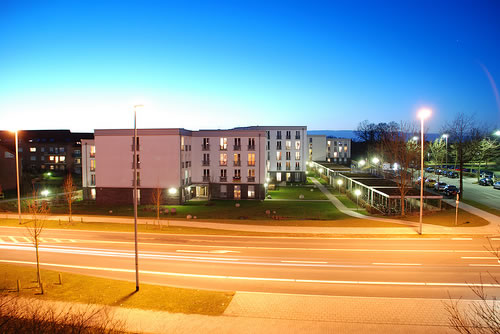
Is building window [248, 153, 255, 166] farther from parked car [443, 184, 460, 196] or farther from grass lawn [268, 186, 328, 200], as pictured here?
parked car [443, 184, 460, 196]

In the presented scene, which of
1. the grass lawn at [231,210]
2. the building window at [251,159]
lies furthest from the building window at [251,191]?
the building window at [251,159]

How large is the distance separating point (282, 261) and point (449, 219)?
18.9m

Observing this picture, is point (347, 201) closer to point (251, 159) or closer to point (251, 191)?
point (251, 191)

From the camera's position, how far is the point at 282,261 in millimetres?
18156

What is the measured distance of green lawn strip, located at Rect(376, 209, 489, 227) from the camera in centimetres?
2723

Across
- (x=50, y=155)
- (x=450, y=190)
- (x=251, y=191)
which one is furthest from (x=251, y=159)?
(x=50, y=155)

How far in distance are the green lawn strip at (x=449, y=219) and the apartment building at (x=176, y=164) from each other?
925 inches

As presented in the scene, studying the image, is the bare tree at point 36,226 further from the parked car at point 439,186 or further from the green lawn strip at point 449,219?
the parked car at point 439,186

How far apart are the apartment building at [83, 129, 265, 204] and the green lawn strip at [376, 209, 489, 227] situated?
2349 cm

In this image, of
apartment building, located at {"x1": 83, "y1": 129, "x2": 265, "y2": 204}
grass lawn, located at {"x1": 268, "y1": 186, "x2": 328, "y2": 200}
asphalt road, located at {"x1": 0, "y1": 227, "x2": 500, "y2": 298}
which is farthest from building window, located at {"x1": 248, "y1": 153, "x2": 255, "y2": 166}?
asphalt road, located at {"x1": 0, "y1": 227, "x2": 500, "y2": 298}

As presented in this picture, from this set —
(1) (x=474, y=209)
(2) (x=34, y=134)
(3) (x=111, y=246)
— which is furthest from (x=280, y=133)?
(2) (x=34, y=134)

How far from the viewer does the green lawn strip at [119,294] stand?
12211mm

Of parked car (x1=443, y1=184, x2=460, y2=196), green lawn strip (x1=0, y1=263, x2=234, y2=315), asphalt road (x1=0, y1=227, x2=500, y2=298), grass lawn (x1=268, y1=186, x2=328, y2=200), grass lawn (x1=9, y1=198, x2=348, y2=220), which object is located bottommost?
grass lawn (x1=9, y1=198, x2=348, y2=220)

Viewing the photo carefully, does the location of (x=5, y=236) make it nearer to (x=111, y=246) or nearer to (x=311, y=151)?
(x=111, y=246)
